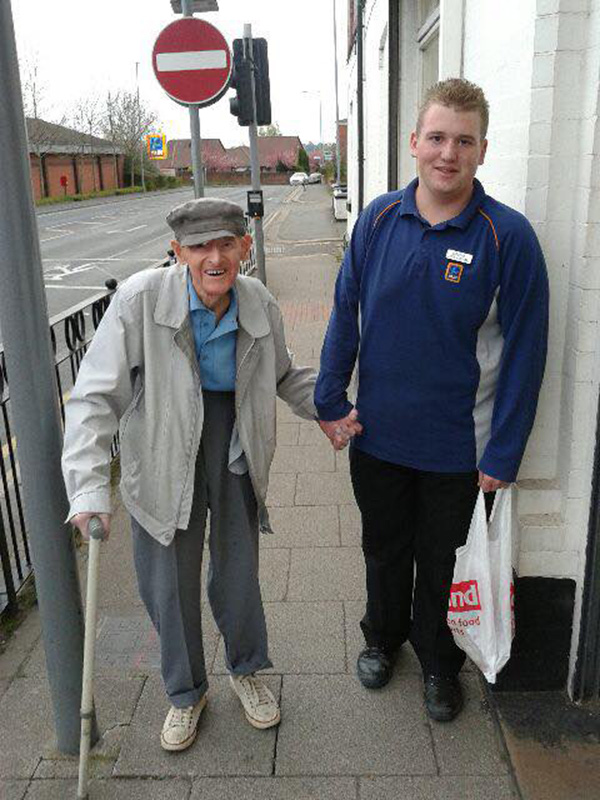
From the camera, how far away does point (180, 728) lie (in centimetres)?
254

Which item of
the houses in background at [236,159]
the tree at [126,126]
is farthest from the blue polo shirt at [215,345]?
the houses in background at [236,159]

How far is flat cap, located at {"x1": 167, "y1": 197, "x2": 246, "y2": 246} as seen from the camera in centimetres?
217

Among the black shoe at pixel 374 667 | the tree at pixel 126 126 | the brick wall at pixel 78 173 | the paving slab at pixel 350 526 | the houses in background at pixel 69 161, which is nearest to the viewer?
the black shoe at pixel 374 667

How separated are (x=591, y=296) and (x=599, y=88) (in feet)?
1.91

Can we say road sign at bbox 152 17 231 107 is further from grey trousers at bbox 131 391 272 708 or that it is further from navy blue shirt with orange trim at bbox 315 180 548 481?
grey trousers at bbox 131 391 272 708

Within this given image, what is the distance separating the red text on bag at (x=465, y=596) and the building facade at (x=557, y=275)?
11.0 inches

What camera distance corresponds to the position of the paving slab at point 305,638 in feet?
9.70

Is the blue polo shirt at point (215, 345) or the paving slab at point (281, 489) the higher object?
the blue polo shirt at point (215, 345)

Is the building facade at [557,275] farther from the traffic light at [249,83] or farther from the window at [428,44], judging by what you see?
the traffic light at [249,83]

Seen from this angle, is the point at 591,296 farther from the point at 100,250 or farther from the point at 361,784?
the point at 100,250

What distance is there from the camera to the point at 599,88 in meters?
2.11

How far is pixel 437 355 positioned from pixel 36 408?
48.1 inches

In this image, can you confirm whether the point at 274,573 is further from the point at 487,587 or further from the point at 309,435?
the point at 309,435

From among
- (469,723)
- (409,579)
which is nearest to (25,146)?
(409,579)
